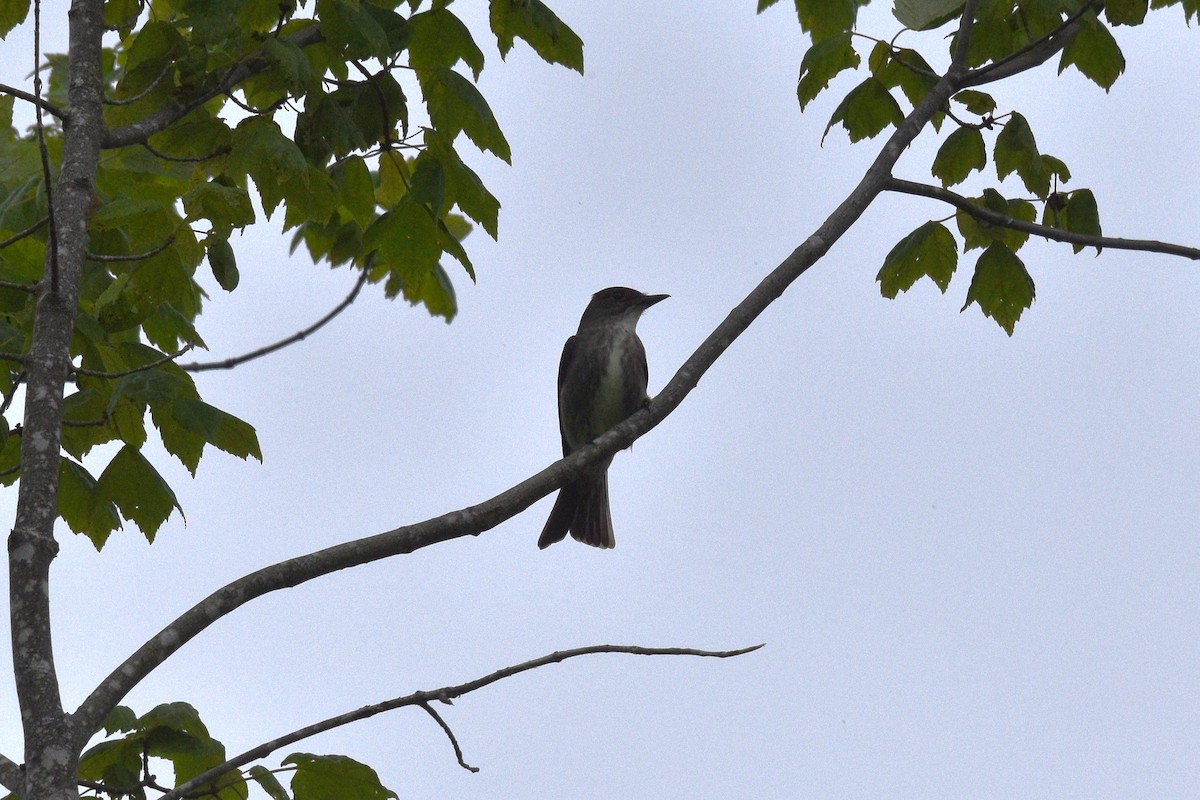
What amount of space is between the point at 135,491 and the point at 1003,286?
3118 millimetres

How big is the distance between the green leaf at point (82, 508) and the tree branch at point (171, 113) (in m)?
0.99

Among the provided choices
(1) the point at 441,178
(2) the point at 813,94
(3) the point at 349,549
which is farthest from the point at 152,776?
(2) the point at 813,94

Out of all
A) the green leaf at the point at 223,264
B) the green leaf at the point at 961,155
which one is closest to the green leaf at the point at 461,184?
the green leaf at the point at 223,264

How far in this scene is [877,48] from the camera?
16.1 feet

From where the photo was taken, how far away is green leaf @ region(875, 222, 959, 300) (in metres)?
5.03

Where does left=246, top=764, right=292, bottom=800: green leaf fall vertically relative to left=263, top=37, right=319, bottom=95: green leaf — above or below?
below

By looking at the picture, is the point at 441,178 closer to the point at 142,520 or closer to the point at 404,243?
the point at 404,243

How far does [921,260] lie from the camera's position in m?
5.09

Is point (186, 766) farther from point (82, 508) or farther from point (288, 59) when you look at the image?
point (288, 59)

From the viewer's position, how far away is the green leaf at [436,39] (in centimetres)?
422

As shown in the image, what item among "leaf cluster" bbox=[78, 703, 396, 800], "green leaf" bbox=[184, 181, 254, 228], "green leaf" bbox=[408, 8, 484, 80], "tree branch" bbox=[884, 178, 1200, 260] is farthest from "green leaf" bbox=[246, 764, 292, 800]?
"tree branch" bbox=[884, 178, 1200, 260]

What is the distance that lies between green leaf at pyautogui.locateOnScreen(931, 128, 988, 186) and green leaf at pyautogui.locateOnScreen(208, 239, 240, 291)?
102 inches

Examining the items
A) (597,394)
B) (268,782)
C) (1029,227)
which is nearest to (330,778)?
(268,782)

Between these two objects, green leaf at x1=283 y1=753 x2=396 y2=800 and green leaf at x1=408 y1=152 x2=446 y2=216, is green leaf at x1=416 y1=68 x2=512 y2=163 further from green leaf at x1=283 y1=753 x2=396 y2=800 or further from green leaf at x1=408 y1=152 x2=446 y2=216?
green leaf at x1=283 y1=753 x2=396 y2=800
